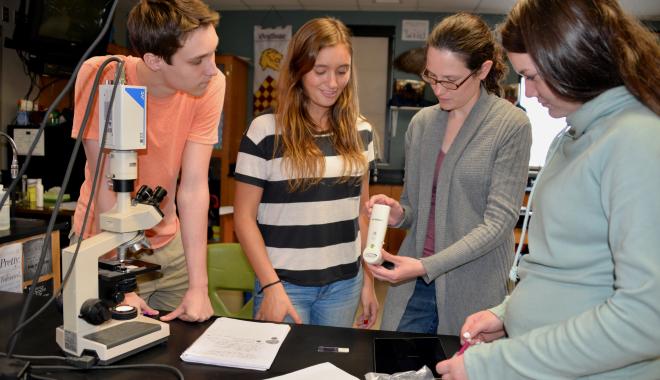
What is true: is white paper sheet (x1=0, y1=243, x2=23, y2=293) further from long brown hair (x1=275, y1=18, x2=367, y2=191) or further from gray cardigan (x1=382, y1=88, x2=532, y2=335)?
gray cardigan (x1=382, y1=88, x2=532, y2=335)

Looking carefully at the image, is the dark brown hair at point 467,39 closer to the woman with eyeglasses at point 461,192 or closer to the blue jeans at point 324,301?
the woman with eyeglasses at point 461,192

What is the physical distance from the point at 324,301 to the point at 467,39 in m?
0.84

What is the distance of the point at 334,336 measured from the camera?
112 centimetres

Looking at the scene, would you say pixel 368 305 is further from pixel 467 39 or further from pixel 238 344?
pixel 467 39

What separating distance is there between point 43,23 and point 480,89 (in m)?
2.96

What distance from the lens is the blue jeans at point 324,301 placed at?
1496 millimetres

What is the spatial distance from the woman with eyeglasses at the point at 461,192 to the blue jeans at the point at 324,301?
0.12m

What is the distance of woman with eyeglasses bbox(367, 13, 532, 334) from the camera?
135 centimetres

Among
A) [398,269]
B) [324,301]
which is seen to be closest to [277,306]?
[324,301]

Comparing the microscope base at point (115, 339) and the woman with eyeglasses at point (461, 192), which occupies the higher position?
the woman with eyeglasses at point (461, 192)

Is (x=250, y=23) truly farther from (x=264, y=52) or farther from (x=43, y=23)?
(x=43, y=23)

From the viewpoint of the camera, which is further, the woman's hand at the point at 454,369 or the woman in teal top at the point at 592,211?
the woman's hand at the point at 454,369

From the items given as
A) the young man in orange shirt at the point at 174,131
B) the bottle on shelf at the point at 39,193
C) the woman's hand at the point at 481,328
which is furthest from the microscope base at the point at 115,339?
the bottle on shelf at the point at 39,193

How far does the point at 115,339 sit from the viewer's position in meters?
0.99
